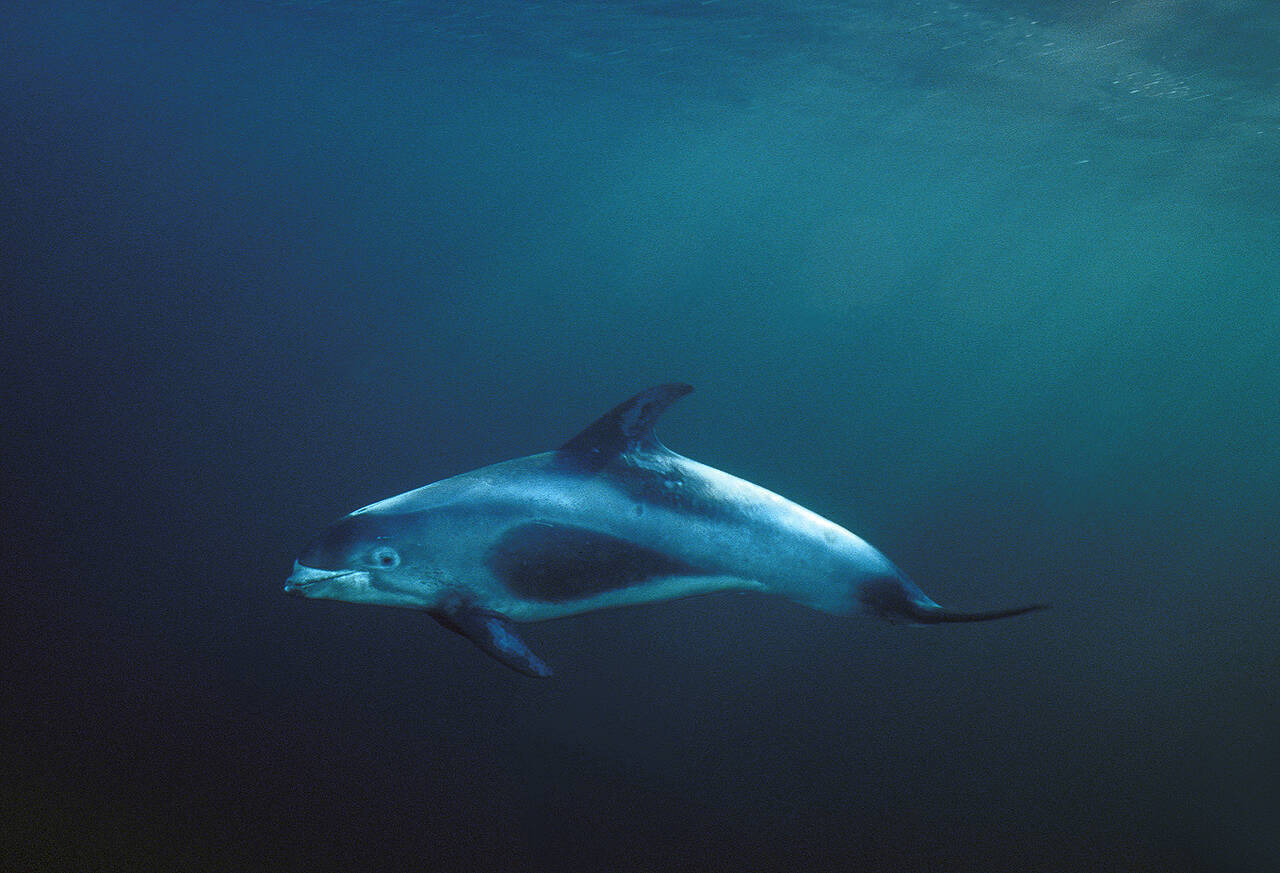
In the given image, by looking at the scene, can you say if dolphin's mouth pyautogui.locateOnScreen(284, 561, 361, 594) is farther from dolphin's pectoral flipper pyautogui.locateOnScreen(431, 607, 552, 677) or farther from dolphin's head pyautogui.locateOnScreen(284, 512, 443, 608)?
dolphin's pectoral flipper pyautogui.locateOnScreen(431, 607, 552, 677)

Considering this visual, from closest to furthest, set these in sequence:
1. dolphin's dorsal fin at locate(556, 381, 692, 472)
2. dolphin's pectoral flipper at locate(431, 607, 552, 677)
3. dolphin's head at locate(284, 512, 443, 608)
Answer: dolphin's pectoral flipper at locate(431, 607, 552, 677), dolphin's head at locate(284, 512, 443, 608), dolphin's dorsal fin at locate(556, 381, 692, 472)

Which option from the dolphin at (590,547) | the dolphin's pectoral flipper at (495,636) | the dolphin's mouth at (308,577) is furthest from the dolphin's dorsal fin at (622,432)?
the dolphin's mouth at (308,577)

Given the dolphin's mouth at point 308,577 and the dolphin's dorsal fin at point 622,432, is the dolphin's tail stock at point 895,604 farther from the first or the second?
the dolphin's mouth at point 308,577

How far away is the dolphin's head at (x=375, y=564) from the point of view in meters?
3.65

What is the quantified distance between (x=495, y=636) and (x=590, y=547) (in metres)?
0.62

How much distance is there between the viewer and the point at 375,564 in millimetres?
3670

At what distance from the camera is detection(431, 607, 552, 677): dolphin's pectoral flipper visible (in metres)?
3.50

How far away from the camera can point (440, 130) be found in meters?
55.2

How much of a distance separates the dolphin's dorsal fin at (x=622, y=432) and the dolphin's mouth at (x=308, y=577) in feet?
3.95

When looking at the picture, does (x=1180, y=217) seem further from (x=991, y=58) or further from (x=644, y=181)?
(x=644, y=181)

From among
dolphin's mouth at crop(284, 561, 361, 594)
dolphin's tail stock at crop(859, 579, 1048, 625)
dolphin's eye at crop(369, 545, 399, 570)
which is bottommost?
dolphin's tail stock at crop(859, 579, 1048, 625)

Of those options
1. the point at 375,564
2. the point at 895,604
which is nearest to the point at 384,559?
the point at 375,564

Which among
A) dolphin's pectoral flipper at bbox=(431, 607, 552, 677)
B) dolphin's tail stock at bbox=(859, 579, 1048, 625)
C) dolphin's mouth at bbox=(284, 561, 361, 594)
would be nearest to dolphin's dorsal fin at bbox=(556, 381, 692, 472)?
dolphin's pectoral flipper at bbox=(431, 607, 552, 677)

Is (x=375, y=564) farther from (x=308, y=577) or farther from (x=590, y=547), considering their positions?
(x=590, y=547)
